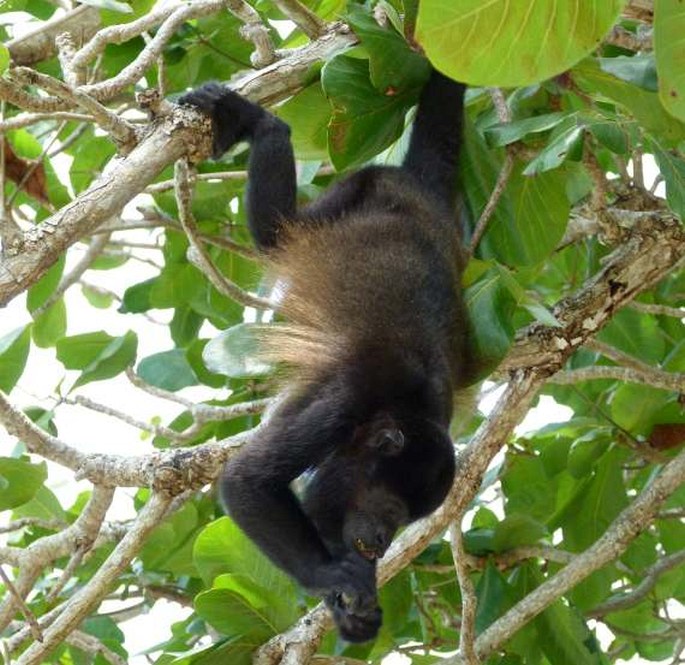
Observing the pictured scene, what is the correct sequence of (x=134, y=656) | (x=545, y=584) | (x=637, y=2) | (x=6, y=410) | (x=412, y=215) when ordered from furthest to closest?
(x=134, y=656), (x=412, y=215), (x=545, y=584), (x=637, y=2), (x=6, y=410)

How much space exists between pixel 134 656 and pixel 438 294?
4.64ft

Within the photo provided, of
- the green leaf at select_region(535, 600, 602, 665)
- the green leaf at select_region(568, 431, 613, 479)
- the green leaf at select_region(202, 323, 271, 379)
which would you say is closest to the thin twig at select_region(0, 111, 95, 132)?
the green leaf at select_region(202, 323, 271, 379)

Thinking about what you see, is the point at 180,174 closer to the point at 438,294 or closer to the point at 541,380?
the point at 438,294

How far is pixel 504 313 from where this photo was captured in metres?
2.79

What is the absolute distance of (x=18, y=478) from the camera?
305 cm

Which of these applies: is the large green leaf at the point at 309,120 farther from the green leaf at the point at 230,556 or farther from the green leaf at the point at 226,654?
the green leaf at the point at 226,654

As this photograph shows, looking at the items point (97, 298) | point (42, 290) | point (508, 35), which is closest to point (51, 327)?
point (42, 290)

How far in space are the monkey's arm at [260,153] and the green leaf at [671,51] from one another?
4.27 feet

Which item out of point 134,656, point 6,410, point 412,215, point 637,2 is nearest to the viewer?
point 6,410

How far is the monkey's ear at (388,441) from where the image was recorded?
9.69 ft

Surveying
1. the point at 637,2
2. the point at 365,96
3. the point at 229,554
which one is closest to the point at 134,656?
the point at 229,554

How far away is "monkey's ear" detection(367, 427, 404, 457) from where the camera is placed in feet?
9.69

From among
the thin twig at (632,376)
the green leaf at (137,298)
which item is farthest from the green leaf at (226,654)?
the green leaf at (137,298)

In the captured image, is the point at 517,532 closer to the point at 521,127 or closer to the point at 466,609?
the point at 466,609
